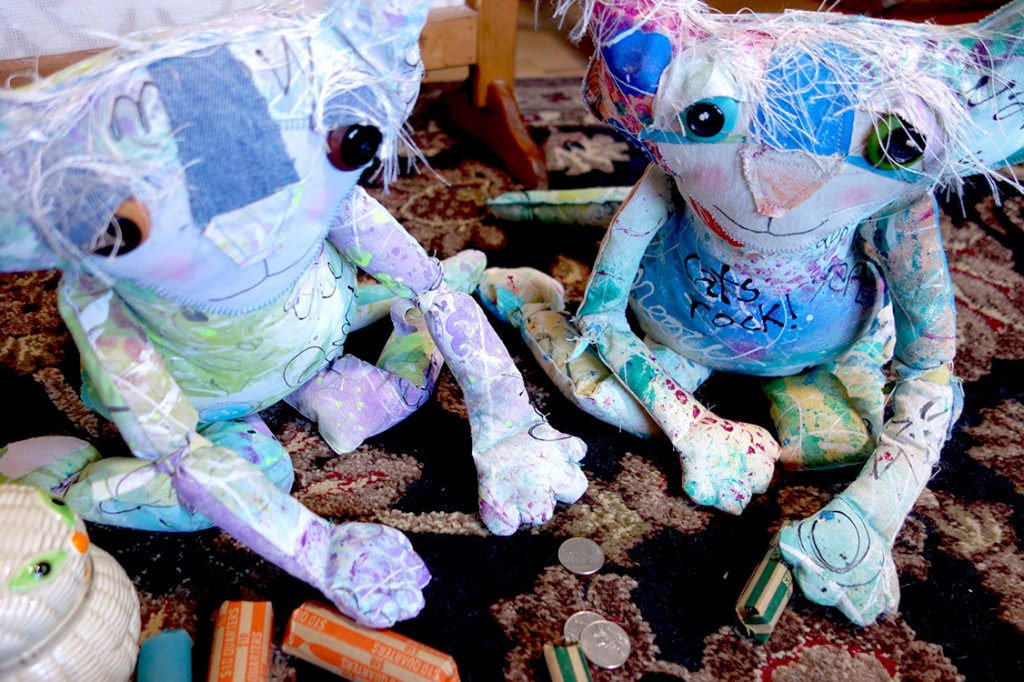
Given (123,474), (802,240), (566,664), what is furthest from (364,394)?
(802,240)

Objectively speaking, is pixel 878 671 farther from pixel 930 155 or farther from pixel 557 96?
pixel 557 96

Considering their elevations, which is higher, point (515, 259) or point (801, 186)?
point (801, 186)

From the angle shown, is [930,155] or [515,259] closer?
[930,155]

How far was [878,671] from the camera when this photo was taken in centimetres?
74

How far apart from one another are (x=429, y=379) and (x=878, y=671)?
543 mm

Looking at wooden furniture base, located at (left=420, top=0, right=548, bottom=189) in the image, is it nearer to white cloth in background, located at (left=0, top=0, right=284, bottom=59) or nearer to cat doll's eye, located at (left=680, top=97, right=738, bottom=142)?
white cloth in background, located at (left=0, top=0, right=284, bottom=59)

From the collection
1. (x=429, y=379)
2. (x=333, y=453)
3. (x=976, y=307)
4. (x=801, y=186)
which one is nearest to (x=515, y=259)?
(x=429, y=379)

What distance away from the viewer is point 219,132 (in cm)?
57

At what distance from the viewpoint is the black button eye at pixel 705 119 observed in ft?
2.29

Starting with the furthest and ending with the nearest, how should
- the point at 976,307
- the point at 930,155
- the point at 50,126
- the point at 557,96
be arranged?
the point at 557,96 < the point at 976,307 < the point at 930,155 < the point at 50,126

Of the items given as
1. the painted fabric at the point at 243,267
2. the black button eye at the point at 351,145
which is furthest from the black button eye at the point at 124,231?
the black button eye at the point at 351,145

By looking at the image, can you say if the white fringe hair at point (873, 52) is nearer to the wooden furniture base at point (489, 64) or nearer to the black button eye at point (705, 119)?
the black button eye at point (705, 119)

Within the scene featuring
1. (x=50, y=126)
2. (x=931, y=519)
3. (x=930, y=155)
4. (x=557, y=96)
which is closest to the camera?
(x=50, y=126)

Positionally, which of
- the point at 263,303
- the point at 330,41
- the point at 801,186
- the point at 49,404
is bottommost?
the point at 49,404
